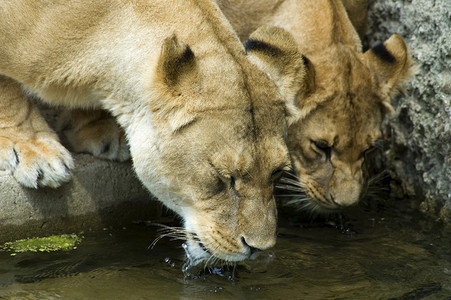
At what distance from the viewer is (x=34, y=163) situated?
16.8 feet

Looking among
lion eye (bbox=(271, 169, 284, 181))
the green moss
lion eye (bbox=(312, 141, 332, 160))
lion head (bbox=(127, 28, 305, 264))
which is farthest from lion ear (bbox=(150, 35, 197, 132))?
lion eye (bbox=(312, 141, 332, 160))

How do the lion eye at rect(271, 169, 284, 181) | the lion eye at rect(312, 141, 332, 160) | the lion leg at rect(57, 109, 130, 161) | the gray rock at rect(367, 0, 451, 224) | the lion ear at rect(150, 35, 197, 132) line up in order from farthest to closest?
the gray rock at rect(367, 0, 451, 224), the lion eye at rect(312, 141, 332, 160), the lion leg at rect(57, 109, 130, 161), the lion eye at rect(271, 169, 284, 181), the lion ear at rect(150, 35, 197, 132)

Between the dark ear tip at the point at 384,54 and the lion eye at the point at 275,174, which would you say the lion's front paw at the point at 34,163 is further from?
the dark ear tip at the point at 384,54

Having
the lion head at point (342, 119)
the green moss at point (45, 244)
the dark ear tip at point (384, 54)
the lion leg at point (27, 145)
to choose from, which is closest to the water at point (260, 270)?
the green moss at point (45, 244)

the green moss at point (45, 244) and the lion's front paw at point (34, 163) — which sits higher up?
the lion's front paw at point (34, 163)

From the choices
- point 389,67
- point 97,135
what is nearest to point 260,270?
point 97,135

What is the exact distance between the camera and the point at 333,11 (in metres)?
5.93

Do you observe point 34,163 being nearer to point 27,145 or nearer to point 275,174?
point 27,145

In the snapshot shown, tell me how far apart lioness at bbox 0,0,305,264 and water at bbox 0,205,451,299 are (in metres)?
0.28

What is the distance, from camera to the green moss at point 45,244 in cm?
515

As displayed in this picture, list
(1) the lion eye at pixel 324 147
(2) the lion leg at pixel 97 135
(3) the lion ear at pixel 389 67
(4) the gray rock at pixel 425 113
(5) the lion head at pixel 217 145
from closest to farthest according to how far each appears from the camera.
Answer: (5) the lion head at pixel 217 145 → (2) the lion leg at pixel 97 135 → (1) the lion eye at pixel 324 147 → (3) the lion ear at pixel 389 67 → (4) the gray rock at pixel 425 113

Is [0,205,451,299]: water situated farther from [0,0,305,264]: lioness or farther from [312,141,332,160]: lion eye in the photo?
[312,141,332,160]: lion eye

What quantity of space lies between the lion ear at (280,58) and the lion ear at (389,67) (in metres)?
0.97

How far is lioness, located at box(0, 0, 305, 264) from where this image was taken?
4.46 m
